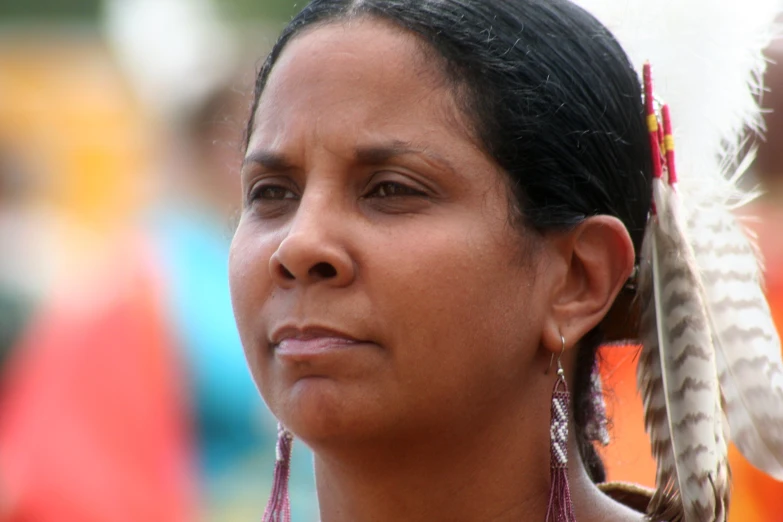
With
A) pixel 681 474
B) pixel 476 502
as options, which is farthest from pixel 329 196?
pixel 681 474

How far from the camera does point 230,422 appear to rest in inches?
207

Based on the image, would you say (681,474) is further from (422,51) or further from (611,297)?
(422,51)

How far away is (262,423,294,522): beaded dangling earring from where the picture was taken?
318 centimetres

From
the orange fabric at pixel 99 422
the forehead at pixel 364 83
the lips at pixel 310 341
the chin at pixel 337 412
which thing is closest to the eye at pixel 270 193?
the forehead at pixel 364 83

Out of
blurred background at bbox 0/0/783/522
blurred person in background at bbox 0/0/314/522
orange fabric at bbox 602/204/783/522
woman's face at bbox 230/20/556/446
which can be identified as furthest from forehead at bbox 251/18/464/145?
orange fabric at bbox 602/204/783/522

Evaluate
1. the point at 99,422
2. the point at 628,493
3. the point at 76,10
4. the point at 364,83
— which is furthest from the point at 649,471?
the point at 76,10

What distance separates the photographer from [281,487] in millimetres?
3195

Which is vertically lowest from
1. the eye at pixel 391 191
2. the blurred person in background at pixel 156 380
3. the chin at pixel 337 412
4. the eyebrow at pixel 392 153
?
the chin at pixel 337 412

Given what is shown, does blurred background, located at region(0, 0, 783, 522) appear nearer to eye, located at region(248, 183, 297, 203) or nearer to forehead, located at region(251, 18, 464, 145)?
eye, located at region(248, 183, 297, 203)

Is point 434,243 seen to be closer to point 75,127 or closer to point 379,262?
point 379,262

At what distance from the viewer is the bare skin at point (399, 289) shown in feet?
8.92

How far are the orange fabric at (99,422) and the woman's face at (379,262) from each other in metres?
2.21

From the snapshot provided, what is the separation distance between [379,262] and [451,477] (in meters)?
0.56

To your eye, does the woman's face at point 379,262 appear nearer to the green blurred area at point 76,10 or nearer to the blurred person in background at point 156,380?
the blurred person in background at point 156,380
